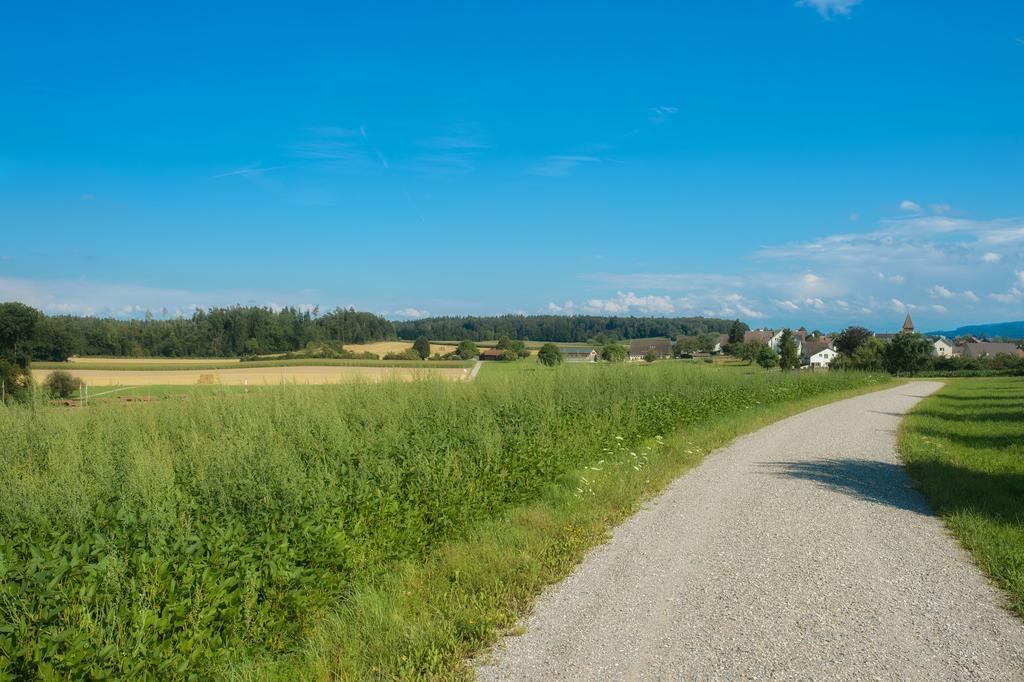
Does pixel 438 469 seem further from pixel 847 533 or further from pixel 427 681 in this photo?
pixel 847 533

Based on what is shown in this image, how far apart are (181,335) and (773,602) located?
33.1 m

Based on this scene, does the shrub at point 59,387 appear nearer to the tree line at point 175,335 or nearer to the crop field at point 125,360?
the tree line at point 175,335

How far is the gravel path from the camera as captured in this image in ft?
15.2

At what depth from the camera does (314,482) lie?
21.9 feet

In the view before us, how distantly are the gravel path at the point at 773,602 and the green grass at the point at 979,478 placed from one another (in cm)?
26

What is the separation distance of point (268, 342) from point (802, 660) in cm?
3415

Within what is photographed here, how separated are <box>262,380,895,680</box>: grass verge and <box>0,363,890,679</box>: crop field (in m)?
0.02

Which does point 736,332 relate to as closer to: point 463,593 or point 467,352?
point 467,352

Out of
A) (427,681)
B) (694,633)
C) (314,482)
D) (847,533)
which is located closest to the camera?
(427,681)

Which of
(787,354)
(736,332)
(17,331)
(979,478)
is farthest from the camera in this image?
(736,332)

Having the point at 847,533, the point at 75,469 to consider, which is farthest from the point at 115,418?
the point at 847,533

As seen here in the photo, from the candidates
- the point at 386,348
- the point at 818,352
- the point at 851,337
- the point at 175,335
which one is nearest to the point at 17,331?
Answer: the point at 175,335

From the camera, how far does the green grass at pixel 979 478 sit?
6766 mm

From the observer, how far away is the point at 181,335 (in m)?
32.2
